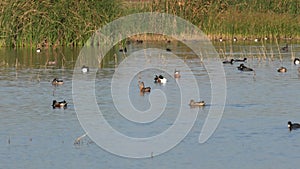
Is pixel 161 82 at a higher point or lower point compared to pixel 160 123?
higher

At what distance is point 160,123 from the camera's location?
46.2 ft

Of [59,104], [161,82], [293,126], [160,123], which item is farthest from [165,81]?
[293,126]

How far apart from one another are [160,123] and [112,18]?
1785 centimetres

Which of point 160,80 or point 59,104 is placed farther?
point 160,80

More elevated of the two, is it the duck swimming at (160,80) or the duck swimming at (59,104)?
the duck swimming at (160,80)

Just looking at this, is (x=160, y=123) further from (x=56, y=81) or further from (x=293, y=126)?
(x=56, y=81)

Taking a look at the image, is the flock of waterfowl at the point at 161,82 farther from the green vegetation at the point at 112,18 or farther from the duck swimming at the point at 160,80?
the green vegetation at the point at 112,18

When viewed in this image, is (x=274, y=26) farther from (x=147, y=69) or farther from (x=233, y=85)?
(x=233, y=85)

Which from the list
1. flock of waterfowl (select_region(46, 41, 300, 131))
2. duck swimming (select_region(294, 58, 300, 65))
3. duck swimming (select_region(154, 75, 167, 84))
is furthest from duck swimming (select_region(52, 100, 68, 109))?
duck swimming (select_region(294, 58, 300, 65))

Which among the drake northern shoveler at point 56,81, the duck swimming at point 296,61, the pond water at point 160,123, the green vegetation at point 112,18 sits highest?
the green vegetation at point 112,18

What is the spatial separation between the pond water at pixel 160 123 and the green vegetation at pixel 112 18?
19.4 feet

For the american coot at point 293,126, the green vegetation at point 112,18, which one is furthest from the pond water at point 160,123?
the green vegetation at point 112,18

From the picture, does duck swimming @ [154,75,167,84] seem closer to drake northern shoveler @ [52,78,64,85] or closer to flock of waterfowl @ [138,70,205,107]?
flock of waterfowl @ [138,70,205,107]

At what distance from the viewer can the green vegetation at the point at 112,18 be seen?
98.0 ft
